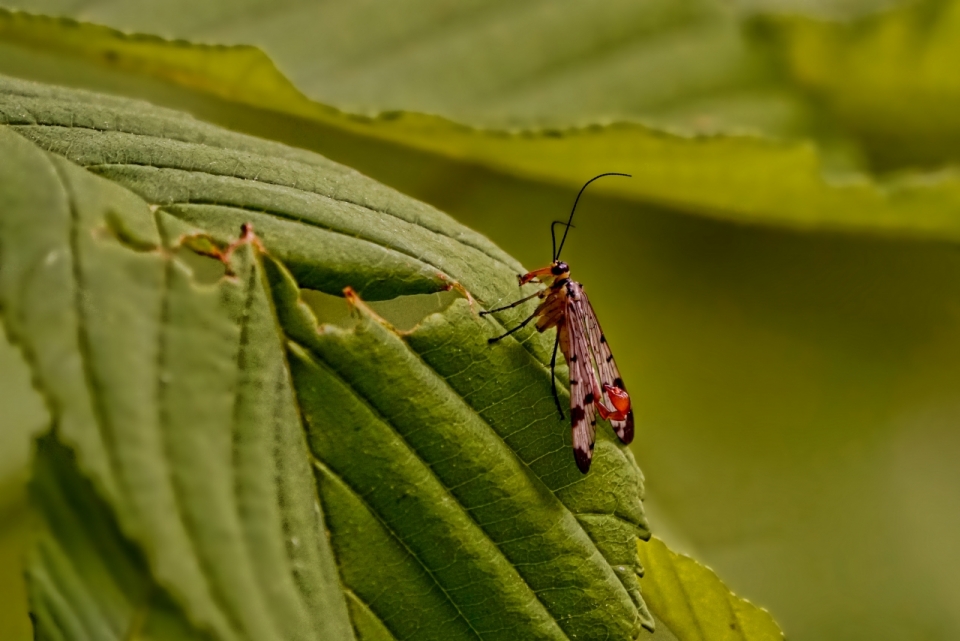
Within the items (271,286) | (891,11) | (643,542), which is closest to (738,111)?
(891,11)

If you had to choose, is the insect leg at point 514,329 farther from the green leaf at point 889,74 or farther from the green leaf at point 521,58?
the green leaf at point 889,74

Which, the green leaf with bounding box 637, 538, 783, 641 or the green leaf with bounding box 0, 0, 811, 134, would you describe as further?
the green leaf with bounding box 0, 0, 811, 134

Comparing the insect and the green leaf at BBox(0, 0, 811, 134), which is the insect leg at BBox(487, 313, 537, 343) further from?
the green leaf at BBox(0, 0, 811, 134)

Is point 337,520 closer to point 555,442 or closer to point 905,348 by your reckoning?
point 555,442

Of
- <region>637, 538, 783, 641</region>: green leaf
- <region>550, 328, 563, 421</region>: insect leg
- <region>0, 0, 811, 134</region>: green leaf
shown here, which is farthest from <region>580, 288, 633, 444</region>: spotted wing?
<region>0, 0, 811, 134</region>: green leaf

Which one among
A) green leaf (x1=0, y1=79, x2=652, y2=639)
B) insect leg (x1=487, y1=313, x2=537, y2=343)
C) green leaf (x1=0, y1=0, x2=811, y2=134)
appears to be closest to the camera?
green leaf (x1=0, y1=79, x2=652, y2=639)

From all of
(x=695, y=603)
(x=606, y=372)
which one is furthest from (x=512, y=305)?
(x=695, y=603)
